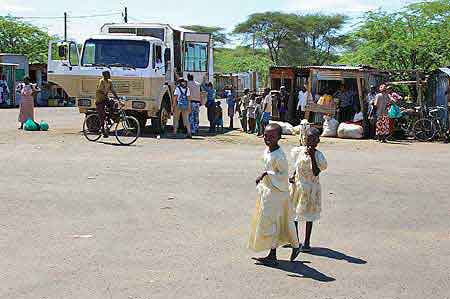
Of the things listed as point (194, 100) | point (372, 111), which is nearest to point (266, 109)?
point (194, 100)

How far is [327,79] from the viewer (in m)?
23.3

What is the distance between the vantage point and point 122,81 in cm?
2005

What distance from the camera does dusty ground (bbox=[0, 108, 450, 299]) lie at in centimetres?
607

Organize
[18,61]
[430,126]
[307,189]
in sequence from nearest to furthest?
[307,189] < [430,126] < [18,61]

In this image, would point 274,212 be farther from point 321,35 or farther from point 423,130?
point 321,35

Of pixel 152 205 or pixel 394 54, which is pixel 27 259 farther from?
pixel 394 54

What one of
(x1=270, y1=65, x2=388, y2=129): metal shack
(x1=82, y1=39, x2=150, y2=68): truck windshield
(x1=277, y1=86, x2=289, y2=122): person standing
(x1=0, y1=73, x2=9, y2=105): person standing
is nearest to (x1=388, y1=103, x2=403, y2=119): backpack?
(x1=270, y1=65, x2=388, y2=129): metal shack

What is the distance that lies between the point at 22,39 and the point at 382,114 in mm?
46067

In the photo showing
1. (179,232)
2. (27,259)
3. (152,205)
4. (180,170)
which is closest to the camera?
(27,259)

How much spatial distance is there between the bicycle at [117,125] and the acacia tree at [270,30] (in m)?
54.4

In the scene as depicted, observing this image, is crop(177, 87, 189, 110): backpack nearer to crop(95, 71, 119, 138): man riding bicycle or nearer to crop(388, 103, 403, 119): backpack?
crop(95, 71, 119, 138): man riding bicycle

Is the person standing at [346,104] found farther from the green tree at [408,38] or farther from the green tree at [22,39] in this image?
the green tree at [22,39]

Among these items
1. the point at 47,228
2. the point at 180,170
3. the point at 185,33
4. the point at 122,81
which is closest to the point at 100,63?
the point at 122,81

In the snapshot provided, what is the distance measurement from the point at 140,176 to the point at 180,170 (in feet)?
3.70
